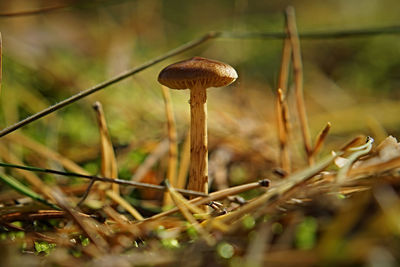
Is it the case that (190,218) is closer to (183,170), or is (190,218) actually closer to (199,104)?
(199,104)

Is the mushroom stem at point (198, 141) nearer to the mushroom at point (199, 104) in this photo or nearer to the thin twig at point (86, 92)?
the mushroom at point (199, 104)

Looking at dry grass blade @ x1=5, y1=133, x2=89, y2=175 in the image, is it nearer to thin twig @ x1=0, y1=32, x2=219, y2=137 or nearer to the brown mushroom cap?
thin twig @ x1=0, y1=32, x2=219, y2=137

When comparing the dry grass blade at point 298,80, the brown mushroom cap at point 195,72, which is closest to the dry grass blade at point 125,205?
the brown mushroom cap at point 195,72

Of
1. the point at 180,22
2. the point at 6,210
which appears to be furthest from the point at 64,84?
the point at 180,22

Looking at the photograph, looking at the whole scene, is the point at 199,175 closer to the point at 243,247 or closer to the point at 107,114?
the point at 243,247

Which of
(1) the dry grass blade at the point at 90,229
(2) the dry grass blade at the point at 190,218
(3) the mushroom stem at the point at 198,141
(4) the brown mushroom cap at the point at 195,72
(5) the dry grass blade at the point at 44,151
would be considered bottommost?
(1) the dry grass blade at the point at 90,229

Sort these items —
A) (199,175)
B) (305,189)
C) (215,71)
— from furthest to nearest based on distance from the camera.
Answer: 1. (199,175)
2. (215,71)
3. (305,189)

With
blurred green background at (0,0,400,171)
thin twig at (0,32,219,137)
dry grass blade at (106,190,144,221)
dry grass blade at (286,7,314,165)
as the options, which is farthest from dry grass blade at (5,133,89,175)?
dry grass blade at (286,7,314,165)
